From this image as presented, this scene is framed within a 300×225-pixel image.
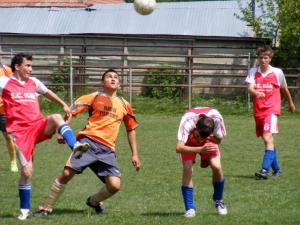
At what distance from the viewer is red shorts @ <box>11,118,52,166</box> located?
738cm

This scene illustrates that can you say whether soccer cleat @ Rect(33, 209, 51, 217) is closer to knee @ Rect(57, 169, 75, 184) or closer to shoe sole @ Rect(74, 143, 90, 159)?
knee @ Rect(57, 169, 75, 184)

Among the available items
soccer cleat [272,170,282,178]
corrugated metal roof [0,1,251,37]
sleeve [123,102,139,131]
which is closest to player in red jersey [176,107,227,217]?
sleeve [123,102,139,131]

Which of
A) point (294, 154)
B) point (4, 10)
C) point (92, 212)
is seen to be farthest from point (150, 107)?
point (92, 212)

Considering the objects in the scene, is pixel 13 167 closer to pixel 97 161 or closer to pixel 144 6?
pixel 97 161

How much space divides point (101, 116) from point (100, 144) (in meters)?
0.30

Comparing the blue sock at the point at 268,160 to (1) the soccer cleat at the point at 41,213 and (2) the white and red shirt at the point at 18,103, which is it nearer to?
(1) the soccer cleat at the point at 41,213

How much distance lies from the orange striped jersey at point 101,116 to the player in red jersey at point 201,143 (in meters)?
0.72

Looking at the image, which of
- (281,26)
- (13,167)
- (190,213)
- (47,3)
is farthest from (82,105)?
(47,3)

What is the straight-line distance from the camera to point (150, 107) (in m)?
24.3

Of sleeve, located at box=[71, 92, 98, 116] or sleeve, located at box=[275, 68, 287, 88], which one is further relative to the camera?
sleeve, located at box=[275, 68, 287, 88]

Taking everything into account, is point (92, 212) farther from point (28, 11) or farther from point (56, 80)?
point (28, 11)

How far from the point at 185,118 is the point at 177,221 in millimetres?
1063

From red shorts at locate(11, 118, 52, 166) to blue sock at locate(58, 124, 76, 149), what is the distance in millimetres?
304

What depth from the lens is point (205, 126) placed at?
289 inches
